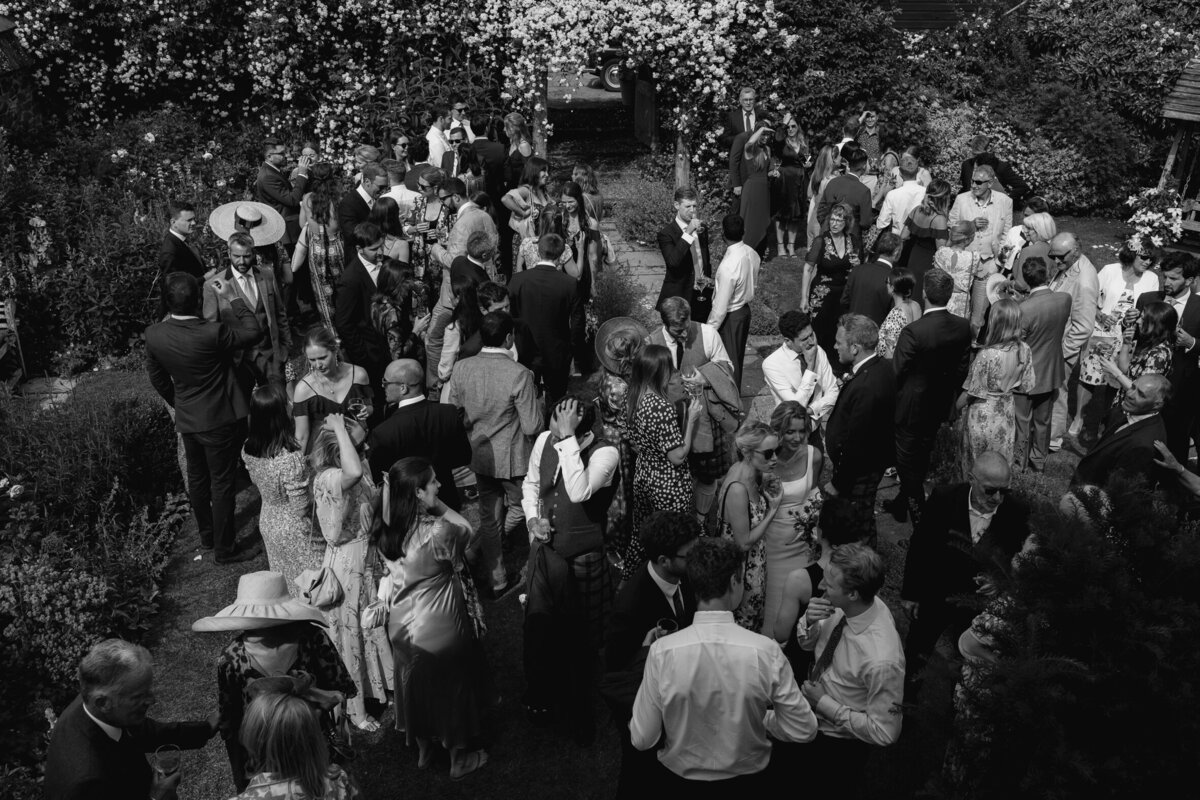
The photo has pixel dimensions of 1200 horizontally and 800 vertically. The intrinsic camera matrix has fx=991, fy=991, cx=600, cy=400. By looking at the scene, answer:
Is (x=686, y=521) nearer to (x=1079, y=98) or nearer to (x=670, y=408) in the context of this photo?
(x=670, y=408)

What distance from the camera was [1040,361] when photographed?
26.2 feet

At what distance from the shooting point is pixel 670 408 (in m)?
5.85

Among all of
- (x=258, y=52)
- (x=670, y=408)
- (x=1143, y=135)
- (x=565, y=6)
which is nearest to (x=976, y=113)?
(x=1143, y=135)

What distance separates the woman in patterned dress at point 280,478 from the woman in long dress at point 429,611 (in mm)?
1040

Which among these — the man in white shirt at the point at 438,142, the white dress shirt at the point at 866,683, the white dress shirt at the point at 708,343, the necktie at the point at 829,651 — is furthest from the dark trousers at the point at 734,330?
the man in white shirt at the point at 438,142

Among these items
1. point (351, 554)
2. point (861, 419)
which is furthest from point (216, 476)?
point (861, 419)

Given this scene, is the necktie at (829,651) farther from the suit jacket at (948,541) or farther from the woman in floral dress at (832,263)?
the woman in floral dress at (832,263)

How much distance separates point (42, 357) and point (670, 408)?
24.1ft

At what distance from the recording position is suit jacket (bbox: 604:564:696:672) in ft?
14.9

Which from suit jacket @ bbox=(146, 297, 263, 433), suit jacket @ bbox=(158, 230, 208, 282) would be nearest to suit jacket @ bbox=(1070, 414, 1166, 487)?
suit jacket @ bbox=(146, 297, 263, 433)

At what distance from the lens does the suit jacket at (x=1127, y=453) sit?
231 inches

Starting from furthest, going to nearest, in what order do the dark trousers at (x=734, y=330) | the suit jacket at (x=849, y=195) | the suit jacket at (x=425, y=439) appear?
1. the suit jacket at (x=849, y=195)
2. the dark trousers at (x=734, y=330)
3. the suit jacket at (x=425, y=439)

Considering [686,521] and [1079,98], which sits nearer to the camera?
[686,521]

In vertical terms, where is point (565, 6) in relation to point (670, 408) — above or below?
above
